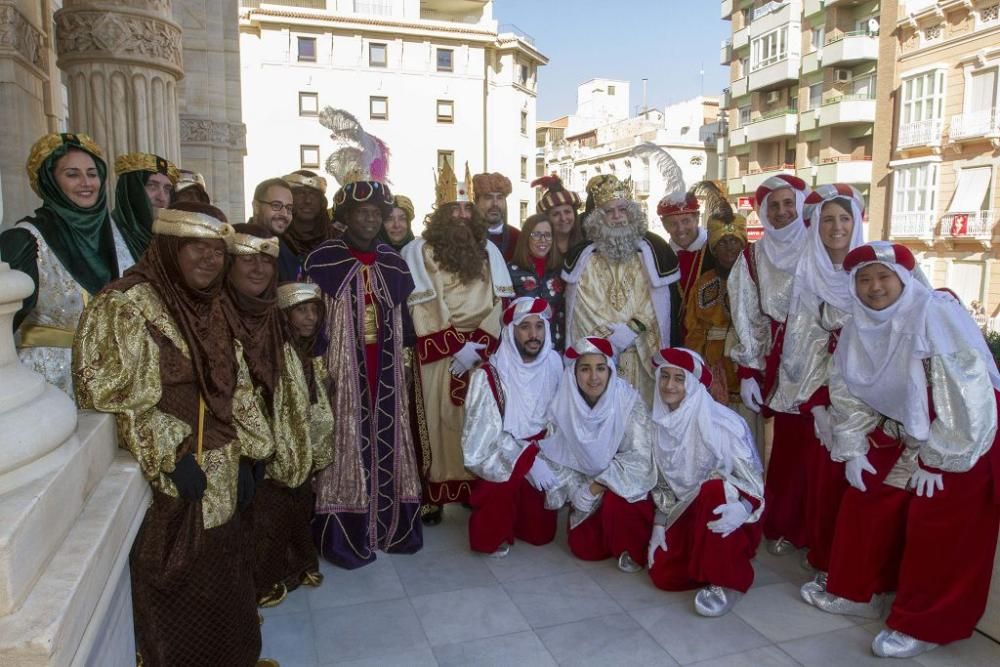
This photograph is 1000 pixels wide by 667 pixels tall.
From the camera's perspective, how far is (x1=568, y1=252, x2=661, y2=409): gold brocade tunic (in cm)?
466

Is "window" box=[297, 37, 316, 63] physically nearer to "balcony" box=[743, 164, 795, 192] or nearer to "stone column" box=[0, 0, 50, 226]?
"balcony" box=[743, 164, 795, 192]

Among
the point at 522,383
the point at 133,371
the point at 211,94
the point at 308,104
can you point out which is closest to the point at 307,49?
the point at 308,104

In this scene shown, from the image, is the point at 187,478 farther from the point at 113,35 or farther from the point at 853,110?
the point at 853,110

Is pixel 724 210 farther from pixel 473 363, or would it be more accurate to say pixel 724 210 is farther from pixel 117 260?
pixel 117 260

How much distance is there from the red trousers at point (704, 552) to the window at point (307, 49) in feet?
94.8

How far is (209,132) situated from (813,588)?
8881 mm

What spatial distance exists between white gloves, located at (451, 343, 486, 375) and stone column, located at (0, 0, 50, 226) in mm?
3258

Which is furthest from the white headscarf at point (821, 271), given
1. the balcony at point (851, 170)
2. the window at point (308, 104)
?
the window at point (308, 104)

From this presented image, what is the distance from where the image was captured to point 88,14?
4.98m

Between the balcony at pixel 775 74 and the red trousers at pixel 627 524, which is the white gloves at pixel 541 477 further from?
the balcony at pixel 775 74

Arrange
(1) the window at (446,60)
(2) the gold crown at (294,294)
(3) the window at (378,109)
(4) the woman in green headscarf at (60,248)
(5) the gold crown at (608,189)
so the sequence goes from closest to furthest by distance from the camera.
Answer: (4) the woman in green headscarf at (60,248), (2) the gold crown at (294,294), (5) the gold crown at (608,189), (3) the window at (378,109), (1) the window at (446,60)

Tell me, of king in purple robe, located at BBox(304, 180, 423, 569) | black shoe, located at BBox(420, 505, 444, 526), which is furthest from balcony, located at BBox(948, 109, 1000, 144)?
king in purple robe, located at BBox(304, 180, 423, 569)

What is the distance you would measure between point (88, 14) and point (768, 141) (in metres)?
28.7

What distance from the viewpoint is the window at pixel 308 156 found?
2878 centimetres
